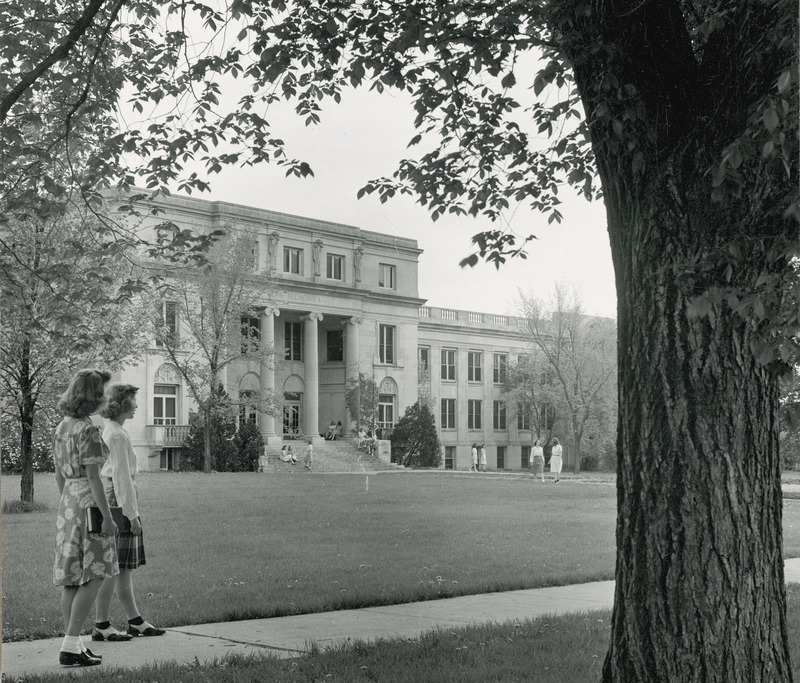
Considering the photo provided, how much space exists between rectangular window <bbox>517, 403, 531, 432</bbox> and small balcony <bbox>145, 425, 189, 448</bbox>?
29.5 m

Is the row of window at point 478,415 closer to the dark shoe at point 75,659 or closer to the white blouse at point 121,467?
the white blouse at point 121,467

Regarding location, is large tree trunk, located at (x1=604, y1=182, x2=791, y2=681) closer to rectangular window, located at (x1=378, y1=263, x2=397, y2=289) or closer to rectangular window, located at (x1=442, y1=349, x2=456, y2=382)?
rectangular window, located at (x1=378, y1=263, x2=397, y2=289)

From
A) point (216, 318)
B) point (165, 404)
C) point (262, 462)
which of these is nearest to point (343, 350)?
point (165, 404)

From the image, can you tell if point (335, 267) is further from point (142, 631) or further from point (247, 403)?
point (142, 631)

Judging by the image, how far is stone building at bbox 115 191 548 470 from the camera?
5162 cm

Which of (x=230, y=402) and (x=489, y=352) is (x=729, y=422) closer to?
(x=230, y=402)

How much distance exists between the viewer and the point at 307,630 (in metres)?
8.32

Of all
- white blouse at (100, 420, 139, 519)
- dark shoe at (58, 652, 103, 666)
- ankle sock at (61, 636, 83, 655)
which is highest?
white blouse at (100, 420, 139, 519)

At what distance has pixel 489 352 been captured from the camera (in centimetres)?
7600

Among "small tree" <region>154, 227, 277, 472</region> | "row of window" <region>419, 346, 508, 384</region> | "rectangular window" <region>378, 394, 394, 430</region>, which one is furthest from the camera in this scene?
"row of window" <region>419, 346, 508, 384</region>

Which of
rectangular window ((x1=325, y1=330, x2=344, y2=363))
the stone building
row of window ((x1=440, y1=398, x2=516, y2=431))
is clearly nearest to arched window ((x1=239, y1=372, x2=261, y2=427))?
the stone building

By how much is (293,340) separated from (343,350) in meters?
3.71

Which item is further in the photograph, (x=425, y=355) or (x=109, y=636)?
(x=425, y=355)

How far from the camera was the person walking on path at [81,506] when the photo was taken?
23.2 feet
